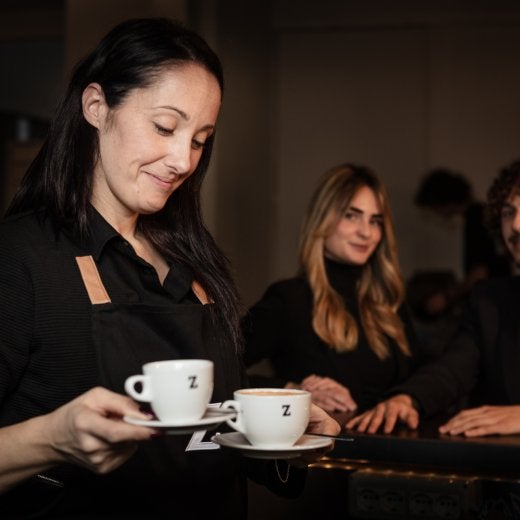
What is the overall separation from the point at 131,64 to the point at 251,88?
3.72m

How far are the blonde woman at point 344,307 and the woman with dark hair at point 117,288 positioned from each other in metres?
1.10

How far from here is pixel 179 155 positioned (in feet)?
4.27

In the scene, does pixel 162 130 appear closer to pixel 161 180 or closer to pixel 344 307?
pixel 161 180

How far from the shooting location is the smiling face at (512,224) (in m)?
2.22

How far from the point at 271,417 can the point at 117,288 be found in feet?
1.09

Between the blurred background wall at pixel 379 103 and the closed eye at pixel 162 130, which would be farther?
the blurred background wall at pixel 379 103

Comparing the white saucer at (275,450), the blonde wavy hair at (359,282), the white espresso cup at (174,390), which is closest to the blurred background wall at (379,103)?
the blonde wavy hair at (359,282)

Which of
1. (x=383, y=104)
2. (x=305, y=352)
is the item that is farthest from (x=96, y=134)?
(x=383, y=104)

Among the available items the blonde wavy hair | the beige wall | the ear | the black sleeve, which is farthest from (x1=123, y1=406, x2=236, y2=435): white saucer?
the beige wall

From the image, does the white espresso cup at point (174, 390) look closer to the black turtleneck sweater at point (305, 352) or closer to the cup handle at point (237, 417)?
the cup handle at point (237, 417)

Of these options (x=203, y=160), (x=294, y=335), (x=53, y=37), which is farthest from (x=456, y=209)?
(x=203, y=160)

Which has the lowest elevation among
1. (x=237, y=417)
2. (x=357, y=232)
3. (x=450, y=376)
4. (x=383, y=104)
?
(x=450, y=376)

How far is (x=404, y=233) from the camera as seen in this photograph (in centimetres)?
→ 545

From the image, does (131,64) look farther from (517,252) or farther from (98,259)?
(517,252)
